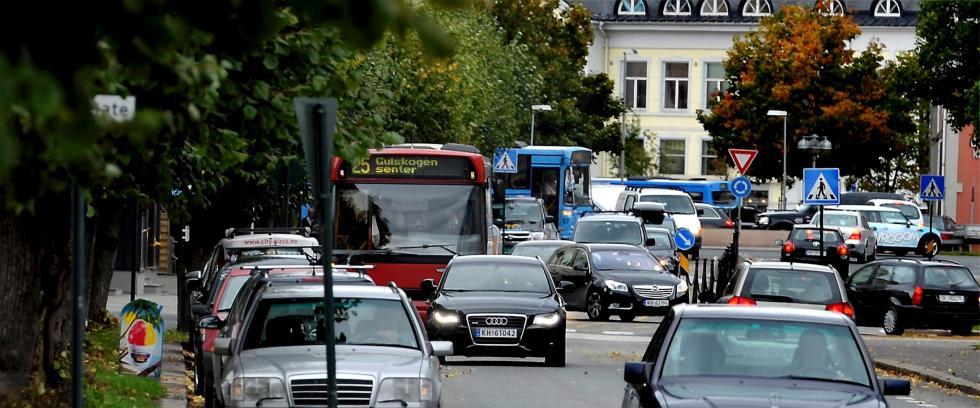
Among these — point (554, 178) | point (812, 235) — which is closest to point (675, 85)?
point (554, 178)

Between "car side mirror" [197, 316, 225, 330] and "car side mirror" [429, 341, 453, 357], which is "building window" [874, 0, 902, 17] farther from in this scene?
"car side mirror" [429, 341, 453, 357]

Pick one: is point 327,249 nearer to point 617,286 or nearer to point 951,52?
point 951,52

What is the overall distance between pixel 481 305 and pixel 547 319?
824mm

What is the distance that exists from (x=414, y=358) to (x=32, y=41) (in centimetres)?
882

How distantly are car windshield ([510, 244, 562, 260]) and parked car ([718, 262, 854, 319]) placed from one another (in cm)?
1312

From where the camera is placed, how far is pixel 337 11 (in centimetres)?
389

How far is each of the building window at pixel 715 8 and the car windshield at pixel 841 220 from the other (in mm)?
A: 46868

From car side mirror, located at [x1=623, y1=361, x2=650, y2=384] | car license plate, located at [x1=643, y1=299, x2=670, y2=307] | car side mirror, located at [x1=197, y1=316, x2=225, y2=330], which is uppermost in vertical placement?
car side mirror, located at [x1=623, y1=361, x2=650, y2=384]

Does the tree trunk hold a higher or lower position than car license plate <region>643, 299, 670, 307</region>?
higher

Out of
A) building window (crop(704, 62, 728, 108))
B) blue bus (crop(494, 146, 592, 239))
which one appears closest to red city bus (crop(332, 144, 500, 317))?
blue bus (crop(494, 146, 592, 239))

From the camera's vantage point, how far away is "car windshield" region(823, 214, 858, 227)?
5572cm

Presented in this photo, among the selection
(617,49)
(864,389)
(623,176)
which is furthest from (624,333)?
(617,49)

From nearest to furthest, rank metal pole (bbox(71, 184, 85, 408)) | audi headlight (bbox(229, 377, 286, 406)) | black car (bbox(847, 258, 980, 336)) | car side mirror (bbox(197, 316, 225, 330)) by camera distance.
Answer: metal pole (bbox(71, 184, 85, 408)) → audi headlight (bbox(229, 377, 286, 406)) → car side mirror (bbox(197, 316, 225, 330)) → black car (bbox(847, 258, 980, 336))

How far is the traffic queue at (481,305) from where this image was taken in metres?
10.5
